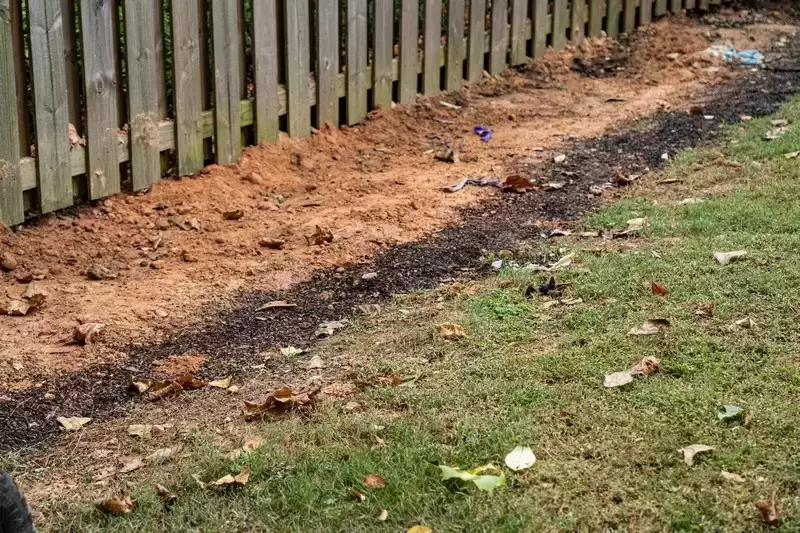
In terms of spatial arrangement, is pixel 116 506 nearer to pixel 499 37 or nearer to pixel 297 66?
pixel 297 66

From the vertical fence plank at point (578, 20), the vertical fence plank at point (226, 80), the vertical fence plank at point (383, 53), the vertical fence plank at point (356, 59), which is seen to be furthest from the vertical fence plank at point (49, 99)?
the vertical fence plank at point (578, 20)

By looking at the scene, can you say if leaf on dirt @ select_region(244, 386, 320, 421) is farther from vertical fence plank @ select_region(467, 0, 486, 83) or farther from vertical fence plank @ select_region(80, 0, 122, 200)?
vertical fence plank @ select_region(467, 0, 486, 83)

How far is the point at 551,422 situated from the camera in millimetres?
3729

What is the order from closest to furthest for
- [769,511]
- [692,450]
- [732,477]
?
[769,511] < [732,477] < [692,450]

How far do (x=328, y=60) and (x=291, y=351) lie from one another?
3.62 m

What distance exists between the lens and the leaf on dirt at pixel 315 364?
4.46 meters

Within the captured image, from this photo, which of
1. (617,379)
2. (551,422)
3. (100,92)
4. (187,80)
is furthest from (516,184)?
(551,422)

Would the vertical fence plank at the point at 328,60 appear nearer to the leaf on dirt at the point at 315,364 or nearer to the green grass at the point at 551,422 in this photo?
the green grass at the point at 551,422

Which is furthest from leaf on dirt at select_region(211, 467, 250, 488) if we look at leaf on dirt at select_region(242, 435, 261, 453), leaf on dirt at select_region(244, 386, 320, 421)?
leaf on dirt at select_region(244, 386, 320, 421)

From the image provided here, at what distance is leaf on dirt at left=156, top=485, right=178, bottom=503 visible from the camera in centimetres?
352

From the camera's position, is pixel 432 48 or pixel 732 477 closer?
pixel 732 477

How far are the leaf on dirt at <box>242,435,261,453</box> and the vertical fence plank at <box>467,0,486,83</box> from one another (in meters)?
6.03

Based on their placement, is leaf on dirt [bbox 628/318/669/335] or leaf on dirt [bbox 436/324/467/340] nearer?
leaf on dirt [bbox 628/318/669/335]

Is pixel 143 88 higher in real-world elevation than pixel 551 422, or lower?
higher
